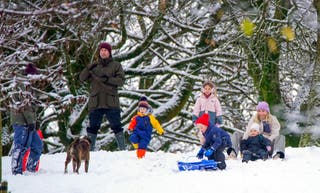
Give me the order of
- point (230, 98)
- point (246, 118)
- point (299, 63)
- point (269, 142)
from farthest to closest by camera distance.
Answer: point (246, 118)
point (230, 98)
point (299, 63)
point (269, 142)

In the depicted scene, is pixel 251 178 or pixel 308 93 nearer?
pixel 251 178

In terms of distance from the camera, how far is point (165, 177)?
1007 centimetres

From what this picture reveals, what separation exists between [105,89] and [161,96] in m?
7.99

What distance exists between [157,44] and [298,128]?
4771 mm

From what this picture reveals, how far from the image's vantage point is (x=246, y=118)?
24.8 meters

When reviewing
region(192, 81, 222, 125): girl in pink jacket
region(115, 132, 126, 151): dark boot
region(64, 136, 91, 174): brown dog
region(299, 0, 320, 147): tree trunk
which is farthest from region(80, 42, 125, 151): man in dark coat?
region(299, 0, 320, 147): tree trunk

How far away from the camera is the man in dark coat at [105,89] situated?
13.4 m

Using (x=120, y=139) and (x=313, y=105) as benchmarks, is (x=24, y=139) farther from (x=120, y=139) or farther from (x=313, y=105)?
(x=313, y=105)

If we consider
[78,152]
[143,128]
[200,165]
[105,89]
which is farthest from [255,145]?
[78,152]

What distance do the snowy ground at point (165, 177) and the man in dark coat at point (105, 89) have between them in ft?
3.93

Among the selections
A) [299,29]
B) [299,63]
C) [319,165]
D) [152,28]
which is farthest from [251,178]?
[152,28]

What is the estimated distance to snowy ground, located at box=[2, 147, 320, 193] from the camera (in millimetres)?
9188

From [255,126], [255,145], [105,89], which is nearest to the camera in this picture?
[255,145]

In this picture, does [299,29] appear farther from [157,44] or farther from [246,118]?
[246,118]
